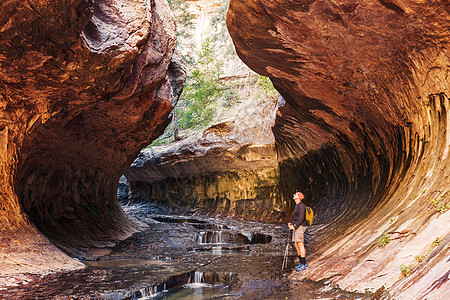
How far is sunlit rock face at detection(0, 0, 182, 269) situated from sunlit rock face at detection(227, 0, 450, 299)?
2969 mm

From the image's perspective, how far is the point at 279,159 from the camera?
20078 mm

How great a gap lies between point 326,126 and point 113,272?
28.9ft

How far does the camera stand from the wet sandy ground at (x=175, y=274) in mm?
6461

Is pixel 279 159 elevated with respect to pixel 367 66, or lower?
lower

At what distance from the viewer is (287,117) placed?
14.9m

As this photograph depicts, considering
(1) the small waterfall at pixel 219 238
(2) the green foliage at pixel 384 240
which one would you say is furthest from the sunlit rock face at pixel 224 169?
(2) the green foliage at pixel 384 240

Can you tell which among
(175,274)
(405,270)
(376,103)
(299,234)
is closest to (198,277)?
(175,274)

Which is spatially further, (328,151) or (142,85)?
(328,151)

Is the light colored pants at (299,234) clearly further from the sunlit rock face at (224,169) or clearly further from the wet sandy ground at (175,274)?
the sunlit rock face at (224,169)

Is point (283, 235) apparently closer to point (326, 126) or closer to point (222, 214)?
point (326, 126)

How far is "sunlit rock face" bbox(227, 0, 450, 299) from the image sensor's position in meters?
5.31

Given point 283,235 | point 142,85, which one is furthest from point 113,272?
point 283,235

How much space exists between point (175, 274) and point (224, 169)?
51.2 ft

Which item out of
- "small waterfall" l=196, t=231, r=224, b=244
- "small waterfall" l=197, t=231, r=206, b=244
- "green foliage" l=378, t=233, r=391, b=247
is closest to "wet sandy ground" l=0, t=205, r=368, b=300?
"small waterfall" l=197, t=231, r=206, b=244
